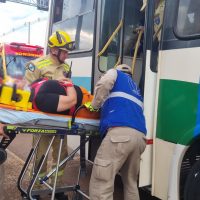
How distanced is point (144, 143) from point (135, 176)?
14.2 inches

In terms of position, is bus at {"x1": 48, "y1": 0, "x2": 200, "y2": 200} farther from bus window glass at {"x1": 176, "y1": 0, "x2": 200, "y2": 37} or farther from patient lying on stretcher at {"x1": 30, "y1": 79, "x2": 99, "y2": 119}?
patient lying on stretcher at {"x1": 30, "y1": 79, "x2": 99, "y2": 119}

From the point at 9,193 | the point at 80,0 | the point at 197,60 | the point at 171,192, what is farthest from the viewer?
the point at 80,0

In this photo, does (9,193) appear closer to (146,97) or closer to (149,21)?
(146,97)

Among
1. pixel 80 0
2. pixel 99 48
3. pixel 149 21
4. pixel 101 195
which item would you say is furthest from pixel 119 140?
pixel 80 0

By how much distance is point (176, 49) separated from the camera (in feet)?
11.3

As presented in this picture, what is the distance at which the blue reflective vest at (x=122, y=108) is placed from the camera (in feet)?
11.1

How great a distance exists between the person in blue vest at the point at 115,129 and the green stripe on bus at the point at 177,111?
0.20 m

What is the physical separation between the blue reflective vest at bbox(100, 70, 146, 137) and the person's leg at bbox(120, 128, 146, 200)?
2.9 inches

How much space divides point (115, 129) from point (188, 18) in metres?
1.16

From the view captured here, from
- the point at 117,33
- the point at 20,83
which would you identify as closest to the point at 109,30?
the point at 117,33

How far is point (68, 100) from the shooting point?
133 inches

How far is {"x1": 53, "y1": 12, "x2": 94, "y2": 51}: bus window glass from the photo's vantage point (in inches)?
196

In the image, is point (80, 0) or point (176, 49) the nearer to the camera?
point (176, 49)

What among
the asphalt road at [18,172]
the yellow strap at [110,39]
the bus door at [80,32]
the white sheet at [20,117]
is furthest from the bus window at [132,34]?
the white sheet at [20,117]
